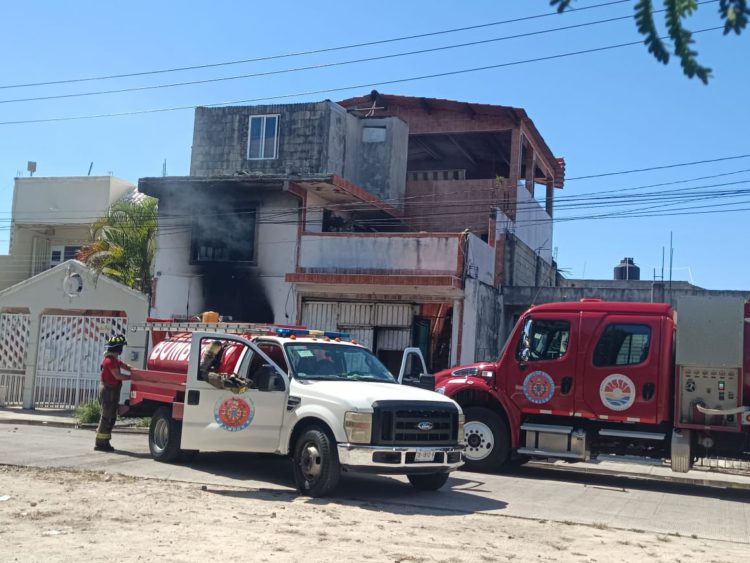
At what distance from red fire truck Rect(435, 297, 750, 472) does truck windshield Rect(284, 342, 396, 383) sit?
2.36 meters

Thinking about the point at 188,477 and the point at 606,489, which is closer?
the point at 188,477

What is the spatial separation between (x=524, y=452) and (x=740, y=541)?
4.34 metres

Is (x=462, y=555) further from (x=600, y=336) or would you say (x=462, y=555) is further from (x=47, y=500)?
(x=600, y=336)

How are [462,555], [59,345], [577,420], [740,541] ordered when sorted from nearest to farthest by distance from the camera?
1. [462,555]
2. [740,541]
3. [577,420]
4. [59,345]

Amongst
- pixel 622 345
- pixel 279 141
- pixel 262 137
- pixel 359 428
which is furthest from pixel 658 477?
pixel 262 137

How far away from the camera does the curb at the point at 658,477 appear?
13.0 meters

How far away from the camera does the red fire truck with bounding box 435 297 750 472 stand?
11523mm

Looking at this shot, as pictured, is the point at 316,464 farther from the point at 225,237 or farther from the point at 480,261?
the point at 225,237

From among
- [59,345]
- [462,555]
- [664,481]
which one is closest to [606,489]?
[664,481]

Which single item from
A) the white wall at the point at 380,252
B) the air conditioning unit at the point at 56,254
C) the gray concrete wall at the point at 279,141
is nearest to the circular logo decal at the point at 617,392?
the white wall at the point at 380,252

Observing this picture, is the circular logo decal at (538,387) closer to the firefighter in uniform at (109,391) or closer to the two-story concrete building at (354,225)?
the firefighter in uniform at (109,391)

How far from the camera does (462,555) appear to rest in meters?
6.84

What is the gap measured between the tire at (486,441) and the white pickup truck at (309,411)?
1458mm

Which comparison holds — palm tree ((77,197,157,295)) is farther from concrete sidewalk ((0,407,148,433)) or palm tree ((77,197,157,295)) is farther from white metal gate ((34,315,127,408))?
concrete sidewalk ((0,407,148,433))
